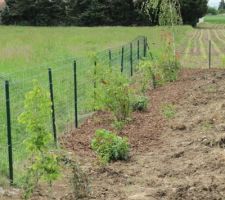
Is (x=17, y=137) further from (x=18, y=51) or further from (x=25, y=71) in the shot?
(x=18, y=51)

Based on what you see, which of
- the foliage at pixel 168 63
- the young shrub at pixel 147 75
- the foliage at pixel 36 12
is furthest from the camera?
the foliage at pixel 36 12

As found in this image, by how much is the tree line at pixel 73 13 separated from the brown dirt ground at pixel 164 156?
6167 centimetres

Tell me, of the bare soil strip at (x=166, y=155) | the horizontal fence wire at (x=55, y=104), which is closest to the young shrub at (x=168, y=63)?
the horizontal fence wire at (x=55, y=104)

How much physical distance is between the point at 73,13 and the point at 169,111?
64978 millimetres

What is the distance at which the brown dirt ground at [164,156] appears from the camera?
786 cm

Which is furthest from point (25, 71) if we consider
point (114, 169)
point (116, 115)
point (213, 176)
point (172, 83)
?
point (213, 176)

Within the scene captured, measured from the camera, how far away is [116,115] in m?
12.9

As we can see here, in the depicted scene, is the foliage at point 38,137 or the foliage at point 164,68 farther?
the foliage at point 164,68

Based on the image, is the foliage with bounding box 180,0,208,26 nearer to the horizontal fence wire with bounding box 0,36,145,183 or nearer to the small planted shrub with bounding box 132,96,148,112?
the horizontal fence wire with bounding box 0,36,145,183

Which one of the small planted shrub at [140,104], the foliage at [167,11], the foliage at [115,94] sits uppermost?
the foliage at [167,11]

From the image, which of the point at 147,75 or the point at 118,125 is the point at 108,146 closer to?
the point at 118,125

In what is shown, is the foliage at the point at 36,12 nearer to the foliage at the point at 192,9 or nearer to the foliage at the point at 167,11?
the foliage at the point at 192,9

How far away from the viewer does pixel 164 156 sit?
10094 millimetres

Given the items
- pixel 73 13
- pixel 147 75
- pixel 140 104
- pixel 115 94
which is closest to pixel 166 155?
pixel 115 94
